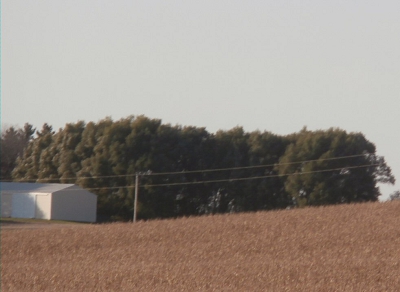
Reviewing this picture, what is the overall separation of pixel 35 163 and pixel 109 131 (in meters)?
8.63

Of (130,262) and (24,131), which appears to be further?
(24,131)

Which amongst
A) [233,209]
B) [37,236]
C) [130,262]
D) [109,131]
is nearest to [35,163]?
[109,131]

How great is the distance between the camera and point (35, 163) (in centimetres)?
6394

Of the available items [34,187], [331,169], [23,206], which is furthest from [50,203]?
[331,169]

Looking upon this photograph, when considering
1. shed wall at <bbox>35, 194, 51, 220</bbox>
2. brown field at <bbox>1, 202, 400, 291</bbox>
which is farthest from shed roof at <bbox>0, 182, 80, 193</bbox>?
brown field at <bbox>1, 202, 400, 291</bbox>

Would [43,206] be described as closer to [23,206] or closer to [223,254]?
[23,206]

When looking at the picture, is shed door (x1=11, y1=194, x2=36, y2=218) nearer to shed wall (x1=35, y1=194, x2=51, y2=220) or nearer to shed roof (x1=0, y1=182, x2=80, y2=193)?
shed wall (x1=35, y1=194, x2=51, y2=220)

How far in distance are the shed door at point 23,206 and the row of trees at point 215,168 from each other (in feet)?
16.1

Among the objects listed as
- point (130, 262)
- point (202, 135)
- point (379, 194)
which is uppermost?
point (202, 135)

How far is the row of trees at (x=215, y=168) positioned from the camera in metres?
54.8

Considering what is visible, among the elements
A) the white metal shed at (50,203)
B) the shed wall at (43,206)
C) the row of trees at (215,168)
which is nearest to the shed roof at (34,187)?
the white metal shed at (50,203)

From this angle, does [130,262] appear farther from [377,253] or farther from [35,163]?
[35,163]

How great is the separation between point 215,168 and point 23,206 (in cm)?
1456

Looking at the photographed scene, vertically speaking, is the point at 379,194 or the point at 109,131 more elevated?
the point at 109,131
